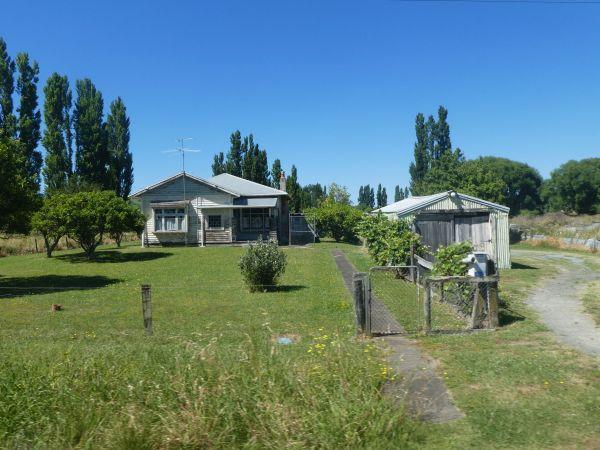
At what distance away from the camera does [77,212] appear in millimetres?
24500

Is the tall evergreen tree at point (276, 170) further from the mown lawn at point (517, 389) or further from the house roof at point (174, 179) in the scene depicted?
the mown lawn at point (517, 389)

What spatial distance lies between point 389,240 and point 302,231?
2130cm

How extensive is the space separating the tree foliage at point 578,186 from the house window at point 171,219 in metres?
54.7

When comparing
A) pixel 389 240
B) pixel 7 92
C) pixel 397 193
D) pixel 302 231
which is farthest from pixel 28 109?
pixel 397 193

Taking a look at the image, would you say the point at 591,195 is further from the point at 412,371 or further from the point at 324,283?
the point at 412,371

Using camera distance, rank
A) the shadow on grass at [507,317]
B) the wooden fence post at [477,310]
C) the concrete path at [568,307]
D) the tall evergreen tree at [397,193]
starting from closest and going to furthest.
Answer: the concrete path at [568,307] < the wooden fence post at [477,310] < the shadow on grass at [507,317] < the tall evergreen tree at [397,193]

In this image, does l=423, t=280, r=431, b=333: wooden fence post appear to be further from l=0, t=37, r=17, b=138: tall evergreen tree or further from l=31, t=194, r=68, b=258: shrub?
l=0, t=37, r=17, b=138: tall evergreen tree

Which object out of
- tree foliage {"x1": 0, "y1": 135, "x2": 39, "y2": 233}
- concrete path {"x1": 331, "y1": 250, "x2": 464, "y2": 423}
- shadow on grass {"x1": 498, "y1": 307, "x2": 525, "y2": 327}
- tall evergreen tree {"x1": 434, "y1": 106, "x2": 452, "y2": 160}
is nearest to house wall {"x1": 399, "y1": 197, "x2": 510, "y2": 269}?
shadow on grass {"x1": 498, "y1": 307, "x2": 525, "y2": 327}

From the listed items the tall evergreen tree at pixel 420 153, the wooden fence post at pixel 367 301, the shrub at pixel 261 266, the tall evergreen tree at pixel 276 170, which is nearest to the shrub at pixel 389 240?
the shrub at pixel 261 266

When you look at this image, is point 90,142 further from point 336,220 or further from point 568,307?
point 568,307

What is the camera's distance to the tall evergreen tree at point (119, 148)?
4795 cm

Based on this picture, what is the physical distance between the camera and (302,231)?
39625 mm

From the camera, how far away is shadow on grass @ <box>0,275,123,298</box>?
16.0 meters

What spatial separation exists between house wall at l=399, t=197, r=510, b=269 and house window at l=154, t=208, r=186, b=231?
16.9m
